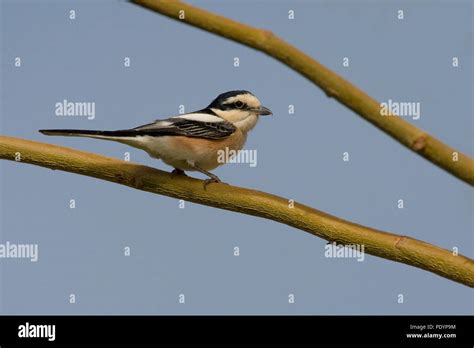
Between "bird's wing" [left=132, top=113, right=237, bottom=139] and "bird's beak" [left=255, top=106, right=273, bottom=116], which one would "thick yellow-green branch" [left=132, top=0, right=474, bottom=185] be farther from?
"bird's beak" [left=255, top=106, right=273, bottom=116]

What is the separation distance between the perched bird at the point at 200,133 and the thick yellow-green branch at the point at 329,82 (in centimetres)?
276

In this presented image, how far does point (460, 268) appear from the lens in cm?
244

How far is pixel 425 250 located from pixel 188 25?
4.43 ft

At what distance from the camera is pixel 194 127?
5348 millimetres

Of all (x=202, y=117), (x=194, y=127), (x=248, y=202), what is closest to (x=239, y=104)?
(x=202, y=117)

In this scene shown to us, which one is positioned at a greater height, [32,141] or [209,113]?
[209,113]

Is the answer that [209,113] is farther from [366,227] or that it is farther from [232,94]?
[366,227]

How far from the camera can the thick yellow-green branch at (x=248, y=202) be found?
8.29 ft

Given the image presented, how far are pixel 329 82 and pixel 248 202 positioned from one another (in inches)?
51.3

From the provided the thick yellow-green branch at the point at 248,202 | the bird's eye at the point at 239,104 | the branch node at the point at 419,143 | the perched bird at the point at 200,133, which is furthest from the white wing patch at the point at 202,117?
the branch node at the point at 419,143

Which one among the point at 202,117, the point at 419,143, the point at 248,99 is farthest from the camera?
the point at 248,99

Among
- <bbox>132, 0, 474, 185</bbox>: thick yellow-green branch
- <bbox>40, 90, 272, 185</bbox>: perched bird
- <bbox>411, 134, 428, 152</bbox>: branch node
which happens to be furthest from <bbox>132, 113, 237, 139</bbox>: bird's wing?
<bbox>411, 134, 428, 152</bbox>: branch node

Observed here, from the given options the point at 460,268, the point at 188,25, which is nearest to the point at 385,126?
the point at 188,25

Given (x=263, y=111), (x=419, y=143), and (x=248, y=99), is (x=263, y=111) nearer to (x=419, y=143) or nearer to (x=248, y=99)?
(x=248, y=99)
